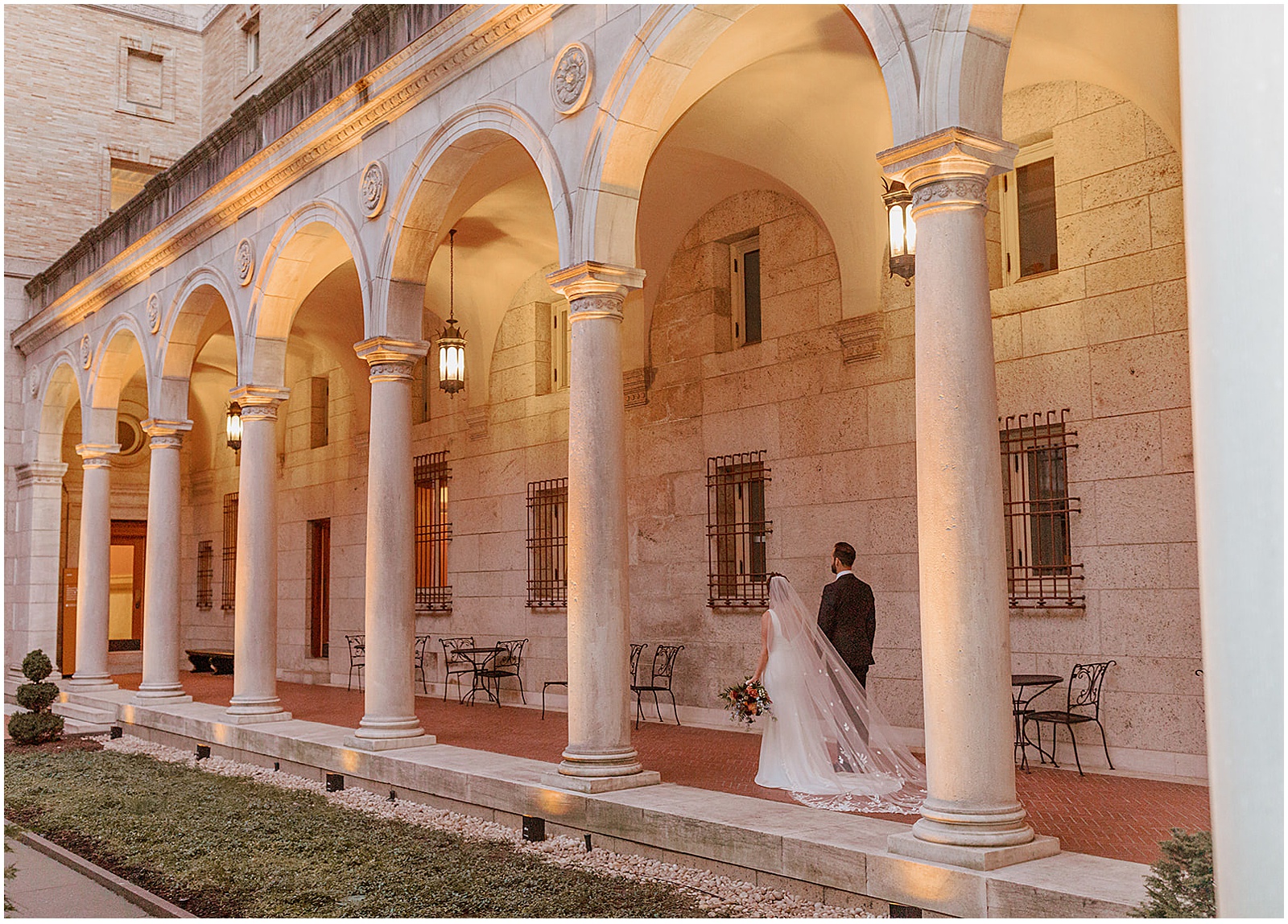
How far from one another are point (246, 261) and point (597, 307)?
297 inches

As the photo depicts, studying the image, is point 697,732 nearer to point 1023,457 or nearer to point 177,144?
point 1023,457

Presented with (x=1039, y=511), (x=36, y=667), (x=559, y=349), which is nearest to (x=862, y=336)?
(x=1039, y=511)

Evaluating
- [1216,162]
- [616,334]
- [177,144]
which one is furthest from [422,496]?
[1216,162]

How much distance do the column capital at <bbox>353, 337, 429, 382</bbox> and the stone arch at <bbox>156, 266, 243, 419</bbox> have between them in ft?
19.0

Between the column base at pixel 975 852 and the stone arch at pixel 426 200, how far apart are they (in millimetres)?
6352

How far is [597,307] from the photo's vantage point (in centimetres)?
920

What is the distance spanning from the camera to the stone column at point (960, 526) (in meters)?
6.09

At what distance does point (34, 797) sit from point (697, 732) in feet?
22.3

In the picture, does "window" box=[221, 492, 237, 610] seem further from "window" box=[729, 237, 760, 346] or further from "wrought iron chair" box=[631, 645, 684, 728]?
"window" box=[729, 237, 760, 346]

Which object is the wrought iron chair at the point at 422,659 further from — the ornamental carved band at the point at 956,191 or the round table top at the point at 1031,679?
the ornamental carved band at the point at 956,191

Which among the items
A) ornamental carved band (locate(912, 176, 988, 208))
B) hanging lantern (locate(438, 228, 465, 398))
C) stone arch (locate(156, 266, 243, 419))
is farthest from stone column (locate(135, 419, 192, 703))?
ornamental carved band (locate(912, 176, 988, 208))

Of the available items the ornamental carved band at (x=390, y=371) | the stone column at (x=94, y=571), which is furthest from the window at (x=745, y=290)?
the stone column at (x=94, y=571)

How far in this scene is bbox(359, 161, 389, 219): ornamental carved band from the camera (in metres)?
12.0

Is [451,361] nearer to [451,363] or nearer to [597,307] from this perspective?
[451,363]
